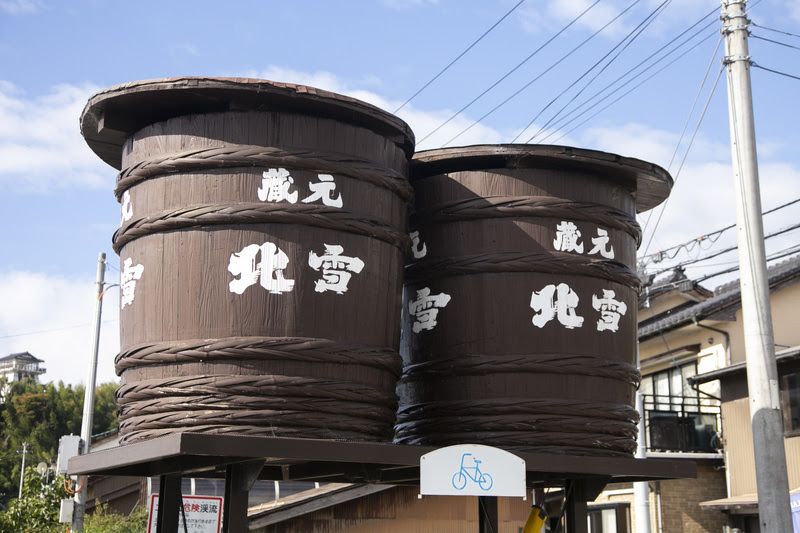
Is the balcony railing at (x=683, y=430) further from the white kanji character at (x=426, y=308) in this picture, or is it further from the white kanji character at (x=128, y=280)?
the white kanji character at (x=128, y=280)

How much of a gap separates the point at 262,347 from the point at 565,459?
2.15 metres

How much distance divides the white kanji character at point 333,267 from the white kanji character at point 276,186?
38cm

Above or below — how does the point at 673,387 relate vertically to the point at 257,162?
above

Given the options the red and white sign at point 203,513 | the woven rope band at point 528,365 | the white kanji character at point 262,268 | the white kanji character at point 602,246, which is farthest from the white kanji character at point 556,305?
the red and white sign at point 203,513

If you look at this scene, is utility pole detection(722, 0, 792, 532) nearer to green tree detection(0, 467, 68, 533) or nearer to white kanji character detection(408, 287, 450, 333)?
white kanji character detection(408, 287, 450, 333)

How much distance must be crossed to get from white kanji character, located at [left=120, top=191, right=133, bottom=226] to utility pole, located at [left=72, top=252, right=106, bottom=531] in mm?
11234

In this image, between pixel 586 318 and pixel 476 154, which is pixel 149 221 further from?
pixel 586 318

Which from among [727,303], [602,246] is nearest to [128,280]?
[602,246]

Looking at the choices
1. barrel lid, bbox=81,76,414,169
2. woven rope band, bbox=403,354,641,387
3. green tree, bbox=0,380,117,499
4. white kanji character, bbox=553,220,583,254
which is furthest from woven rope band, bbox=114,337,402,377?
green tree, bbox=0,380,117,499

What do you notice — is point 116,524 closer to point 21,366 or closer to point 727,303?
point 727,303

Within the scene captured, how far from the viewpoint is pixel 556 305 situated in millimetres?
6246

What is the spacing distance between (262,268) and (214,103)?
3.84 feet

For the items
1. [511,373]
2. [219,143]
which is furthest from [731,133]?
[219,143]

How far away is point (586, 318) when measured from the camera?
249 inches
